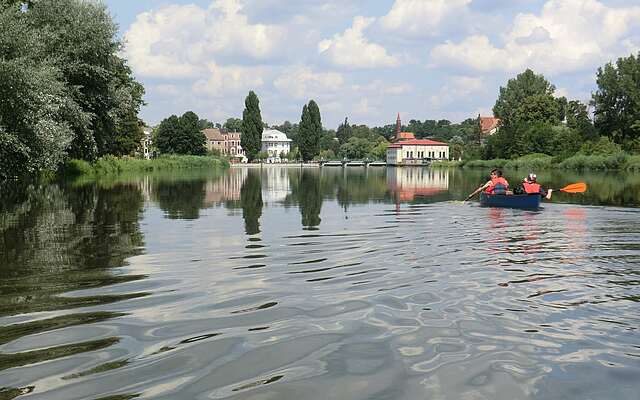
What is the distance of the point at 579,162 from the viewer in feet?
260

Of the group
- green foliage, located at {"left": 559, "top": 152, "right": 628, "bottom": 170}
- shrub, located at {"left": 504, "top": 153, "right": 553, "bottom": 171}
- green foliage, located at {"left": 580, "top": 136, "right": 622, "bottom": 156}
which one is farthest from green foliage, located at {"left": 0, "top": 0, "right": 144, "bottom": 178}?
green foliage, located at {"left": 580, "top": 136, "right": 622, "bottom": 156}

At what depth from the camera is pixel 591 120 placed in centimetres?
9581

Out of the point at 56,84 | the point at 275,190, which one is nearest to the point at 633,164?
the point at 275,190

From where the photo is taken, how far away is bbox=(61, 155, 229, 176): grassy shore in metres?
51.0

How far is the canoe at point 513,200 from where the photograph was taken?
872 inches

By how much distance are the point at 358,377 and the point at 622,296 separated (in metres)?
4.77

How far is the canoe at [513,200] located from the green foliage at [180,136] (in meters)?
101

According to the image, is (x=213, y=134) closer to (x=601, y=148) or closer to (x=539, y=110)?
(x=539, y=110)

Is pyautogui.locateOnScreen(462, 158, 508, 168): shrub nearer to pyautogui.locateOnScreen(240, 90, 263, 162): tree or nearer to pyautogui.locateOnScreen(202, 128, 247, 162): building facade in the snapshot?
pyautogui.locateOnScreen(240, 90, 263, 162): tree

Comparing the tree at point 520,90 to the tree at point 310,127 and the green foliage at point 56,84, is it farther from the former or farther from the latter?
the green foliage at point 56,84

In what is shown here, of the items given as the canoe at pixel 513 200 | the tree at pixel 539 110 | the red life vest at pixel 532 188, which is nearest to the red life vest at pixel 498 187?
the canoe at pixel 513 200

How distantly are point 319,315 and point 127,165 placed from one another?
63.7 metres

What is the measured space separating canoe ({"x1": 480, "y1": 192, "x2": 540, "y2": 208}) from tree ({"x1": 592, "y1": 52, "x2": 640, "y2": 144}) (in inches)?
2820

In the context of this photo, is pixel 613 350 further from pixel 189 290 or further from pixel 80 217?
pixel 80 217
